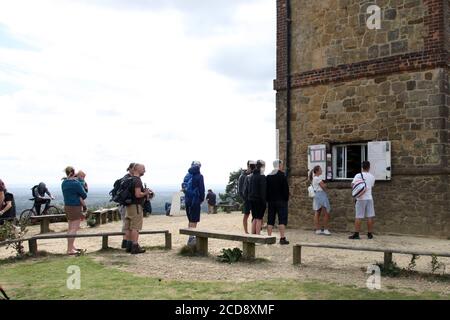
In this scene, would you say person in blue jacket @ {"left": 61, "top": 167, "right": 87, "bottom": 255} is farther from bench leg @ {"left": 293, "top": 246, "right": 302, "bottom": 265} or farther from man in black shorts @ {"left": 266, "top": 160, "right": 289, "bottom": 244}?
bench leg @ {"left": 293, "top": 246, "right": 302, "bottom": 265}

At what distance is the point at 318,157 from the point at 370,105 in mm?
1910

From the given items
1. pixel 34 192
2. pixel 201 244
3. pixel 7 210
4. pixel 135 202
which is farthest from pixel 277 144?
pixel 34 192

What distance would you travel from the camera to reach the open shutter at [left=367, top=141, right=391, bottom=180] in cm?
1210

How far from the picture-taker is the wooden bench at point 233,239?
8.35 metres

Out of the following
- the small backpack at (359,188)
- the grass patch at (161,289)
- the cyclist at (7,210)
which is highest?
the small backpack at (359,188)

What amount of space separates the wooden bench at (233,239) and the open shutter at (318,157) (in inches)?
190

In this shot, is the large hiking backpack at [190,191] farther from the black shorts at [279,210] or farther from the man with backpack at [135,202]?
the black shorts at [279,210]

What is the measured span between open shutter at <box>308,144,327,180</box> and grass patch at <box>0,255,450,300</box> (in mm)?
6702

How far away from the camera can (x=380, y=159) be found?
12.2 metres

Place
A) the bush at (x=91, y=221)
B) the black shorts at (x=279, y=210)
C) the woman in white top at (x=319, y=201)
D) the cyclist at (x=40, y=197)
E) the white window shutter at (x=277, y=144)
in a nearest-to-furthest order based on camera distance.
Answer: the black shorts at (x=279, y=210)
the woman in white top at (x=319, y=201)
the white window shutter at (x=277, y=144)
the bush at (x=91, y=221)
the cyclist at (x=40, y=197)

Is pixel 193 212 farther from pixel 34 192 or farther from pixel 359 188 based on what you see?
pixel 34 192

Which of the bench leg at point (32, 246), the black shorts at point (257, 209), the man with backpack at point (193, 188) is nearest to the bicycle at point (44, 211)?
the bench leg at point (32, 246)
